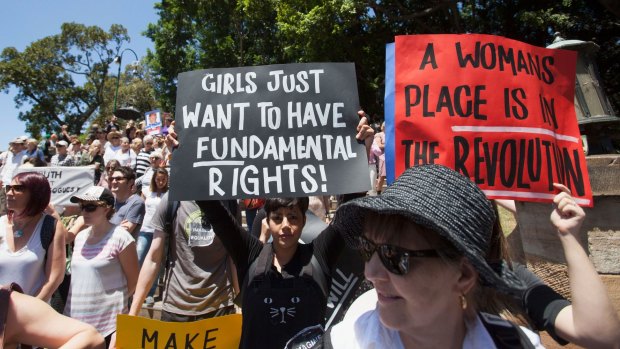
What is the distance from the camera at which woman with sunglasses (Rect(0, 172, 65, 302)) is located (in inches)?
124

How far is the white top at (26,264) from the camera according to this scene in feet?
10.3

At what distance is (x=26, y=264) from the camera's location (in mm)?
3164

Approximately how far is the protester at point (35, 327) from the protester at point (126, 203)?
2794 mm

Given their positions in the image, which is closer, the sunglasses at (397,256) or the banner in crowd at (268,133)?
the sunglasses at (397,256)

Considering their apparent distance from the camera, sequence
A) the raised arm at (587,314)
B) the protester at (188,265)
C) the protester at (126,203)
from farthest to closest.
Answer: the protester at (126,203) → the protester at (188,265) → the raised arm at (587,314)

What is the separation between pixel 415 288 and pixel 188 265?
8.21 feet

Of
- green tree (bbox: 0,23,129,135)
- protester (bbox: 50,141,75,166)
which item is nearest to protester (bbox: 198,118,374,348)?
protester (bbox: 50,141,75,166)

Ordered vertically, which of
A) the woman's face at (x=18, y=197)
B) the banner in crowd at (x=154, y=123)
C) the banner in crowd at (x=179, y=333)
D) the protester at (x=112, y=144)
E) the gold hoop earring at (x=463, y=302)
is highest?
the banner in crowd at (x=154, y=123)

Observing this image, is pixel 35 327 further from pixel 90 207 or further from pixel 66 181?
pixel 66 181

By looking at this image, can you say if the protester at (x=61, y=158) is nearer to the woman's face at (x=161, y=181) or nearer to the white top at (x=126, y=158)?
the white top at (x=126, y=158)

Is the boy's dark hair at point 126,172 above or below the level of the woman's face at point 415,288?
above

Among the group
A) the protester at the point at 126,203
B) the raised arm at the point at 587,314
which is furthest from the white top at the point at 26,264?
the raised arm at the point at 587,314

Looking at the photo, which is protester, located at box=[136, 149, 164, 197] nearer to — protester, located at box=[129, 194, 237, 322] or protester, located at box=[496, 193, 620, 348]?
protester, located at box=[129, 194, 237, 322]

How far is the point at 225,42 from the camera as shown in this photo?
25.4 m
